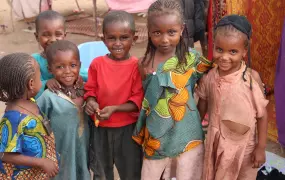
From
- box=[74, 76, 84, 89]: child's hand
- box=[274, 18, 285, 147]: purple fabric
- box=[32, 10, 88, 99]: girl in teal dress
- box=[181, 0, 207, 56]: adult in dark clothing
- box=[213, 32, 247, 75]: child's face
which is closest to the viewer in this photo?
box=[213, 32, 247, 75]: child's face

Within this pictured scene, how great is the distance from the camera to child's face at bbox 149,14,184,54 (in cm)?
196

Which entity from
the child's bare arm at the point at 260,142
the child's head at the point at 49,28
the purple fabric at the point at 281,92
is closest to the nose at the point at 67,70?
the child's head at the point at 49,28

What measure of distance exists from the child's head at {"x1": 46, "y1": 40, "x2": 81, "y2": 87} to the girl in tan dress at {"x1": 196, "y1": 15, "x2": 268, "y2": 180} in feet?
2.24

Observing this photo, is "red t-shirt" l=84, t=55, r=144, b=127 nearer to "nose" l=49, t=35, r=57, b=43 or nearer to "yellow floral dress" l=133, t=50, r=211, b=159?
"yellow floral dress" l=133, t=50, r=211, b=159

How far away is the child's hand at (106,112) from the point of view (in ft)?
6.61

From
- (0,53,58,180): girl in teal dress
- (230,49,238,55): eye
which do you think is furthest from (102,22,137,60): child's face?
(230,49,238,55): eye

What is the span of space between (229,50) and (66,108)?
88 cm

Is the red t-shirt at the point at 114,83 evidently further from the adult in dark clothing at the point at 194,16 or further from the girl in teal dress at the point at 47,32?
the adult in dark clothing at the point at 194,16

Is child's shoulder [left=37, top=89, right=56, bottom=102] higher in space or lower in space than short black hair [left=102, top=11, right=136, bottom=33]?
lower

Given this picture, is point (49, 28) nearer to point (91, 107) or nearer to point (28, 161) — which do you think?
point (91, 107)

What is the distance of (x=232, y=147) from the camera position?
6.76ft

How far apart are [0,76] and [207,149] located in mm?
1116

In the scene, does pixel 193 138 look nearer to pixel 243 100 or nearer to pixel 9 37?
pixel 243 100

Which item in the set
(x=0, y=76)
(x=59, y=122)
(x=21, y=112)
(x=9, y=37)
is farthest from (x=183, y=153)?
(x=9, y=37)
